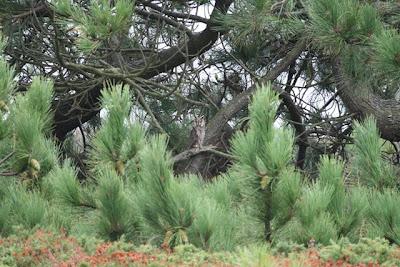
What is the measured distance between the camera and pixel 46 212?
7.83 ft

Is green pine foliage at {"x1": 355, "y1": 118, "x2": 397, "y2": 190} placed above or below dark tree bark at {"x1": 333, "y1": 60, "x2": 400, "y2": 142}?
below

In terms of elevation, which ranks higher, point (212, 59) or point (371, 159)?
point (212, 59)

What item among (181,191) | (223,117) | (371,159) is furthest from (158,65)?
(181,191)

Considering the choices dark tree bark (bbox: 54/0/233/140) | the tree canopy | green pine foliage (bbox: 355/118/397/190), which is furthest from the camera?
dark tree bark (bbox: 54/0/233/140)

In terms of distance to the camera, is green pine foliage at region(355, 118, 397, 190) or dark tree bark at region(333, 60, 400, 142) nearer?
green pine foliage at region(355, 118, 397, 190)

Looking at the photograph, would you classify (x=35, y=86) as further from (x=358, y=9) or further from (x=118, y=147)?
(x=358, y=9)

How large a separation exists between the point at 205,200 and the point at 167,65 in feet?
7.25

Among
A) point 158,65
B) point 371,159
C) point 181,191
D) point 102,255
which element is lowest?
point 102,255

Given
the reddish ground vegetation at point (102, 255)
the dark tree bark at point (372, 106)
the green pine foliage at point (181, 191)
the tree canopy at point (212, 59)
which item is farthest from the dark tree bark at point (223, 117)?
the reddish ground vegetation at point (102, 255)

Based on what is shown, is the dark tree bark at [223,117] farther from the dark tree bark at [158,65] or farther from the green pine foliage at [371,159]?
the green pine foliage at [371,159]

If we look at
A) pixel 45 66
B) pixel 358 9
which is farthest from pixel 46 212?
pixel 45 66

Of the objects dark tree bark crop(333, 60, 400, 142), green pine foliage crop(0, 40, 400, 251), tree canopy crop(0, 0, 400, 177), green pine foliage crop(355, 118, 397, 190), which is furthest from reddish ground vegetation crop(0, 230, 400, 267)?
dark tree bark crop(333, 60, 400, 142)

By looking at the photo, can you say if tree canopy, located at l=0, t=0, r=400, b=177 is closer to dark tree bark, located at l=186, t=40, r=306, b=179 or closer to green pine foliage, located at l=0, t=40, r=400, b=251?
dark tree bark, located at l=186, t=40, r=306, b=179

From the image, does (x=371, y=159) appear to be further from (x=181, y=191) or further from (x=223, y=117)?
(x=223, y=117)
